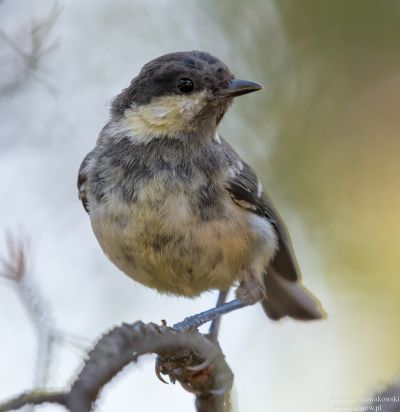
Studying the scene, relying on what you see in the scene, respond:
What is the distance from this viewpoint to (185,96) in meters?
5.07

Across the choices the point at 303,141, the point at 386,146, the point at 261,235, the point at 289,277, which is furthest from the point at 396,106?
the point at 261,235

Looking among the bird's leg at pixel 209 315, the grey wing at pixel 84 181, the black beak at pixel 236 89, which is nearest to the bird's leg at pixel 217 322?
the bird's leg at pixel 209 315

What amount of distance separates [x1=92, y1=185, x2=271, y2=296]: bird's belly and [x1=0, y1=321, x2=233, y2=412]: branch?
Result: 69cm

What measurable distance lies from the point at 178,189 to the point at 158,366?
3.31ft

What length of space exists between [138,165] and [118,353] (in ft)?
6.97

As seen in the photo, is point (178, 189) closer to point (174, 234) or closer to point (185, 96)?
point (174, 234)

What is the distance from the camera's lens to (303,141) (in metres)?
9.12

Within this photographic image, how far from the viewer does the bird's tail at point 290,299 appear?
6.24m

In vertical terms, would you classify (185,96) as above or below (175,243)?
above

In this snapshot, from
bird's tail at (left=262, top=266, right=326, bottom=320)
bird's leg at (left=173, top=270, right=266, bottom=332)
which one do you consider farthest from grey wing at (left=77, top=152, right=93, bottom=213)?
bird's tail at (left=262, top=266, right=326, bottom=320)

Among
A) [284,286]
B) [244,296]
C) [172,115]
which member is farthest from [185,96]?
[284,286]

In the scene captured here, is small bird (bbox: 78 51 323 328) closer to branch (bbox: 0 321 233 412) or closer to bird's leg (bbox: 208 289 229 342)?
bird's leg (bbox: 208 289 229 342)

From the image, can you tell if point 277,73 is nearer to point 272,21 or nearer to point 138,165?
point 272,21

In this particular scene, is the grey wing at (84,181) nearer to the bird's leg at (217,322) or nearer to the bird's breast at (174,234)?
the bird's breast at (174,234)
